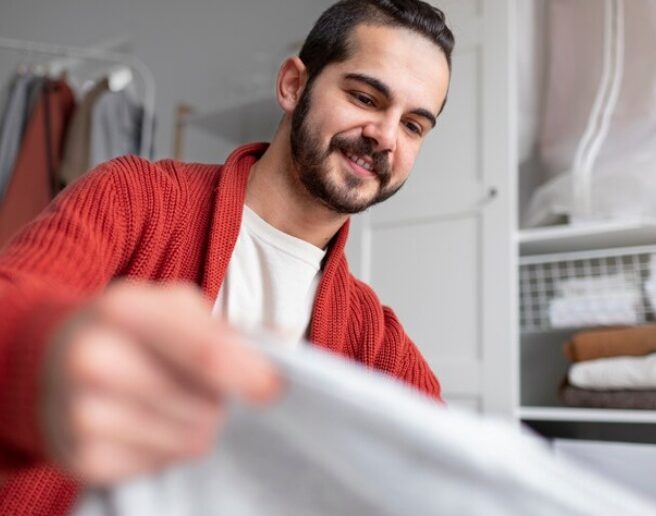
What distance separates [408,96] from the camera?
0.98 metres

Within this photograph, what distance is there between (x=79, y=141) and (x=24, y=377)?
172 centimetres

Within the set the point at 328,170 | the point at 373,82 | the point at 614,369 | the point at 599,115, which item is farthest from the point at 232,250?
the point at 599,115

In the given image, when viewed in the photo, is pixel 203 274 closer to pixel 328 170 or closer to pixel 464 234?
pixel 328 170

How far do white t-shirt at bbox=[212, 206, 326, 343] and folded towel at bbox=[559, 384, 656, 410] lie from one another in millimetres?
684

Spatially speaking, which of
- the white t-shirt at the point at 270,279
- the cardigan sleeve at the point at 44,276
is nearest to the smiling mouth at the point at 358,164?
the white t-shirt at the point at 270,279

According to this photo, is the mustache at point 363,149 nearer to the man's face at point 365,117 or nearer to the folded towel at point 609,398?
the man's face at point 365,117

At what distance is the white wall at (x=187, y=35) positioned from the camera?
2.40 metres

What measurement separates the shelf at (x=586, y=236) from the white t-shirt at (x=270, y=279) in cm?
71

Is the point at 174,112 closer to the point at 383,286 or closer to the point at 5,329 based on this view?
the point at 383,286

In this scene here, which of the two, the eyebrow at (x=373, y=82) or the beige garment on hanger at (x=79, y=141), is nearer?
the eyebrow at (x=373, y=82)

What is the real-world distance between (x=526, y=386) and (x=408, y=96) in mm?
940

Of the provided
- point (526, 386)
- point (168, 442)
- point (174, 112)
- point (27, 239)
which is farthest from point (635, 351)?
point (174, 112)

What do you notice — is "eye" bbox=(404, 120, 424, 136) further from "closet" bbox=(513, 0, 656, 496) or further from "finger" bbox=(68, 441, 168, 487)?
"finger" bbox=(68, 441, 168, 487)

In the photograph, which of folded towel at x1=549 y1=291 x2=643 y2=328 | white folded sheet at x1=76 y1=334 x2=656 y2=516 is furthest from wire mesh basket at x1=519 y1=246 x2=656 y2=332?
white folded sheet at x1=76 y1=334 x2=656 y2=516
